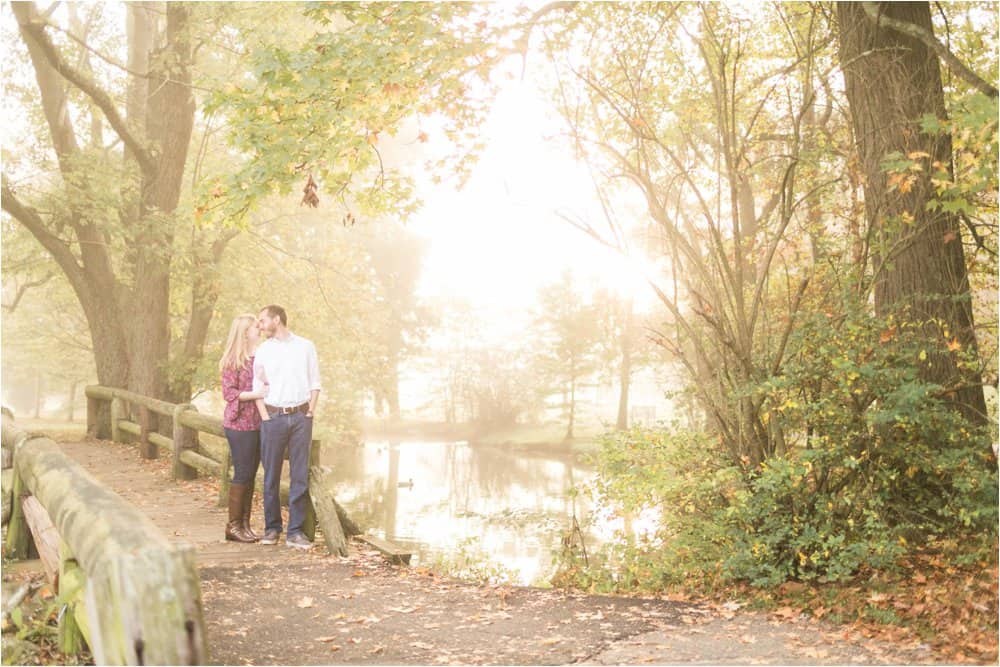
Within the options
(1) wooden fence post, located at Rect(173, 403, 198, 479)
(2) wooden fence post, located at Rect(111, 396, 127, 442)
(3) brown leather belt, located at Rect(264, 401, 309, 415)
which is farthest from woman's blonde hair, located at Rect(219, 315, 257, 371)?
(2) wooden fence post, located at Rect(111, 396, 127, 442)

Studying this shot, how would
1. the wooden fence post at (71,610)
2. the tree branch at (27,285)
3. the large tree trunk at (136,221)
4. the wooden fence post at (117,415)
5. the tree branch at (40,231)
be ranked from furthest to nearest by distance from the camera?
1. the tree branch at (27,285)
2. the wooden fence post at (117,415)
3. the large tree trunk at (136,221)
4. the tree branch at (40,231)
5. the wooden fence post at (71,610)

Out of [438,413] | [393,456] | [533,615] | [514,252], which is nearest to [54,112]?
[533,615]

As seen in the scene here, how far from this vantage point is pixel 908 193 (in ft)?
24.0

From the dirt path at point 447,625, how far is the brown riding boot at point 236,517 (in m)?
0.31

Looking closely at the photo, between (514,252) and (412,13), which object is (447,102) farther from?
(514,252)

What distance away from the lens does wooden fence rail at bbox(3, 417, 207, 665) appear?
3109 millimetres

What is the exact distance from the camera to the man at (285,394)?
26.0ft

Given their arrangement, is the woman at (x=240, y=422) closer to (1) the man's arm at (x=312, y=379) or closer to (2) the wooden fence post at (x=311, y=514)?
(2) the wooden fence post at (x=311, y=514)

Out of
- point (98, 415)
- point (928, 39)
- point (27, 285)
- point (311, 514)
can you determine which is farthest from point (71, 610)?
point (27, 285)

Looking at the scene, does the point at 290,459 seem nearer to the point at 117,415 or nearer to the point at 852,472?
the point at 852,472

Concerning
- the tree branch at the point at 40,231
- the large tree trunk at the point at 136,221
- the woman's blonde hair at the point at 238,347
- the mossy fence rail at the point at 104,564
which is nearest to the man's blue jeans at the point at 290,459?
the woman's blonde hair at the point at 238,347

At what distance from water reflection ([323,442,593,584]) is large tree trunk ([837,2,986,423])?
407 cm

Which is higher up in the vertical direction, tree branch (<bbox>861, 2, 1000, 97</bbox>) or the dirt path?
tree branch (<bbox>861, 2, 1000, 97</bbox>)

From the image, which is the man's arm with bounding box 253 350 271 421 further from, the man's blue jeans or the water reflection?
the water reflection
